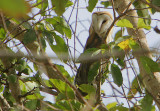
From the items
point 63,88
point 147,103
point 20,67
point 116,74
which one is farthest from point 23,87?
point 147,103

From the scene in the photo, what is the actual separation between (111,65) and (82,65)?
0.60 metres

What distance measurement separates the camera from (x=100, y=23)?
1933 millimetres

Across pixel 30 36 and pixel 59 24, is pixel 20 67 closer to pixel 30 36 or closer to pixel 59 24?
pixel 30 36

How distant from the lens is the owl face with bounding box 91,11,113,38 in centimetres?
189

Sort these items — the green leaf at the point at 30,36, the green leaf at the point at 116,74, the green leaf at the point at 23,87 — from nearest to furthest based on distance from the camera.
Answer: the green leaf at the point at 116,74, the green leaf at the point at 30,36, the green leaf at the point at 23,87

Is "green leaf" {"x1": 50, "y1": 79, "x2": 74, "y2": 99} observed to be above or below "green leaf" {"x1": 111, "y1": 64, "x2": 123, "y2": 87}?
below

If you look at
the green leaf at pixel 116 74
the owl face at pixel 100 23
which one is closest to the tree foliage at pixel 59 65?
the green leaf at pixel 116 74

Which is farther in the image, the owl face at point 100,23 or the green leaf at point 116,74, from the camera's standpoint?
the owl face at point 100,23

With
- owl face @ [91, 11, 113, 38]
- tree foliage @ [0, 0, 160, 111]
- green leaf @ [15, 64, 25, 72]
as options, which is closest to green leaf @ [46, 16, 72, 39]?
tree foliage @ [0, 0, 160, 111]

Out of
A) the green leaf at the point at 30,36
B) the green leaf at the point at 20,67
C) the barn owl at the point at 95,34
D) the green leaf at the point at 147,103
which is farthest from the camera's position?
the barn owl at the point at 95,34

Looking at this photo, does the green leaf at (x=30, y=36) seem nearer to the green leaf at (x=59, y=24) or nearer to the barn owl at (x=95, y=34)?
the green leaf at (x=59, y=24)

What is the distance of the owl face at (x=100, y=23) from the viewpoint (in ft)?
6.20

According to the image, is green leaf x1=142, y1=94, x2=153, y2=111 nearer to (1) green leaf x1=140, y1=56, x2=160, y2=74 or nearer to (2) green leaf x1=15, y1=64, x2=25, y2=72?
(1) green leaf x1=140, y1=56, x2=160, y2=74

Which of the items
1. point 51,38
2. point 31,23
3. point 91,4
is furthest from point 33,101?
point 91,4
